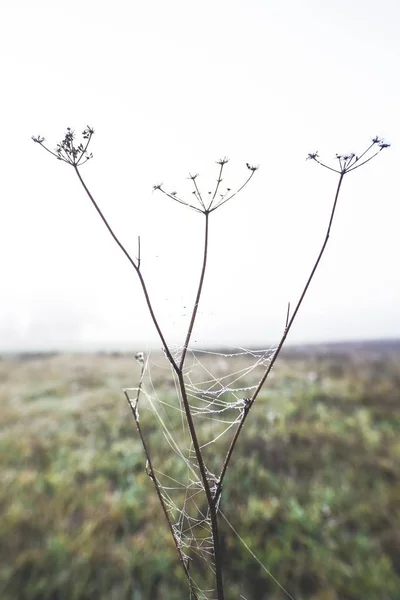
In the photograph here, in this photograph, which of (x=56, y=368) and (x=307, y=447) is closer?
(x=307, y=447)

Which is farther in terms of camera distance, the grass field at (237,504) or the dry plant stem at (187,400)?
the grass field at (237,504)

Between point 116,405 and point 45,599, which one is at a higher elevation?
point 116,405

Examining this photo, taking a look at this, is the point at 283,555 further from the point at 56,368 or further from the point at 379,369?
the point at 56,368

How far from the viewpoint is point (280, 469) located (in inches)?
306

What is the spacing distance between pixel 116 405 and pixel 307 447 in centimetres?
547

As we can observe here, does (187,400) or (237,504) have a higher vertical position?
(187,400)

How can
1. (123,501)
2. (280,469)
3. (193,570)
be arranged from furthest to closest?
(280,469) → (123,501) → (193,570)

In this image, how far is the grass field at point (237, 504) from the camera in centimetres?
535

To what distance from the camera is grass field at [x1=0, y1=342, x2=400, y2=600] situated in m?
5.35

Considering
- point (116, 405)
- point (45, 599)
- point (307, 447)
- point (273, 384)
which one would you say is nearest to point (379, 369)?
point (273, 384)

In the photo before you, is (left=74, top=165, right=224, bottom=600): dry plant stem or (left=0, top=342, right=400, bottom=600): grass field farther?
(left=0, top=342, right=400, bottom=600): grass field

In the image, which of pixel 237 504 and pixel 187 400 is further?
pixel 237 504

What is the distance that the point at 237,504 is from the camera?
679cm

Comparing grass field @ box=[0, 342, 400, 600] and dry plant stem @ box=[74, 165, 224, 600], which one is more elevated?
dry plant stem @ box=[74, 165, 224, 600]
